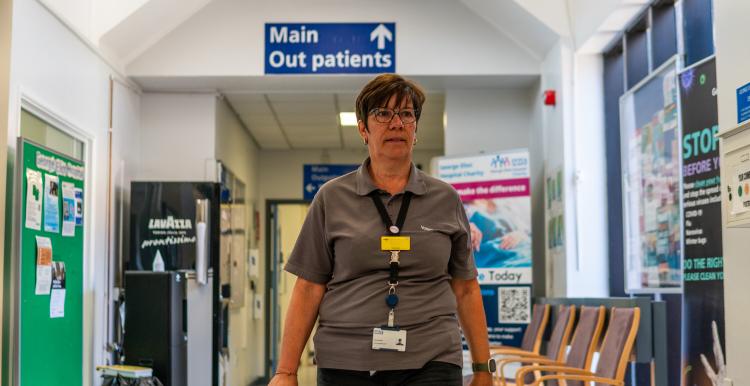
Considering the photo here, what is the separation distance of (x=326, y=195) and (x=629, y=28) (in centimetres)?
446

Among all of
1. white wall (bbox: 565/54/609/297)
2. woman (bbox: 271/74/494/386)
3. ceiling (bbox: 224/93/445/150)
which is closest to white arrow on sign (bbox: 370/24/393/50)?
ceiling (bbox: 224/93/445/150)

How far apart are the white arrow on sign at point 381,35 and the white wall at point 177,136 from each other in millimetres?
1572

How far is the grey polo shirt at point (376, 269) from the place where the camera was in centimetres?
203

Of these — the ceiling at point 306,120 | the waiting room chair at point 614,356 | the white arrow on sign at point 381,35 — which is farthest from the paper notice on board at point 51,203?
the ceiling at point 306,120

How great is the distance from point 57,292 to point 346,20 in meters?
3.28

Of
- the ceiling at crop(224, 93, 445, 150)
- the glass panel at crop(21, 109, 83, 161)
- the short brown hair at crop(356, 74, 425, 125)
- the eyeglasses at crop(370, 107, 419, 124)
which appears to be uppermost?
the ceiling at crop(224, 93, 445, 150)

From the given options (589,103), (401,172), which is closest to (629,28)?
(589,103)

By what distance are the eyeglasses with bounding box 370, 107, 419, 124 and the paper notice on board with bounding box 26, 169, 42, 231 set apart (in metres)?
3.42

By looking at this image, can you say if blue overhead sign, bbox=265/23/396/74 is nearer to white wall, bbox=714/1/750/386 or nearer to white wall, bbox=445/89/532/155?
white wall, bbox=445/89/532/155

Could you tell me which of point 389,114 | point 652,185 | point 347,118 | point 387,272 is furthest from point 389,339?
point 347,118

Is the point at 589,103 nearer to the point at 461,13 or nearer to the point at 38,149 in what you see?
the point at 461,13

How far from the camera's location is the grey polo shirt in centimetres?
203

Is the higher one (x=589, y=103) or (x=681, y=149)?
(x=589, y=103)

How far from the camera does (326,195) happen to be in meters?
2.18
